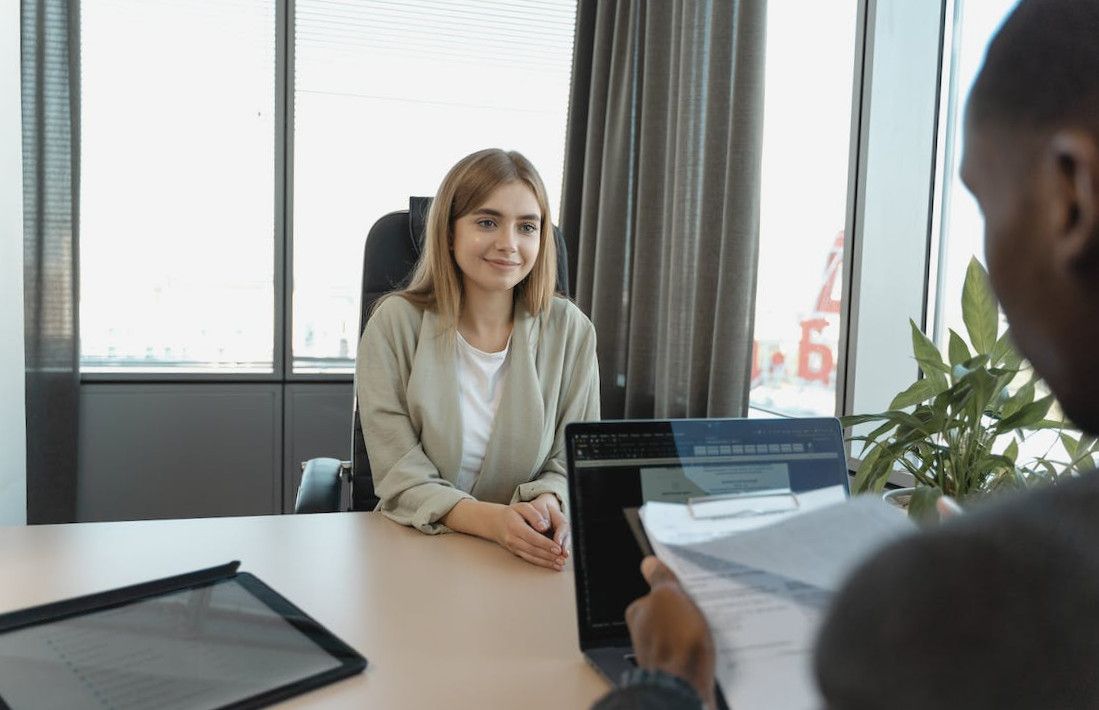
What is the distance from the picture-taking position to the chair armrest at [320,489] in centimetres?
158

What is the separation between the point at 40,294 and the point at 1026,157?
318cm

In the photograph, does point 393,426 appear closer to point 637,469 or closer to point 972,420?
point 637,469

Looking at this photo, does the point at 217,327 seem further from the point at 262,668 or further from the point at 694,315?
the point at 262,668

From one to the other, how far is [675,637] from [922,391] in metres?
0.93

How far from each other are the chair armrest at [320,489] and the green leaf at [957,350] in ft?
3.62

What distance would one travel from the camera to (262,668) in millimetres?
842

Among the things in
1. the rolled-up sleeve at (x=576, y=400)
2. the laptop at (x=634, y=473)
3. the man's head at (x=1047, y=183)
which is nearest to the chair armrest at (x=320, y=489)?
the rolled-up sleeve at (x=576, y=400)

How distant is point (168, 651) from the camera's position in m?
0.86

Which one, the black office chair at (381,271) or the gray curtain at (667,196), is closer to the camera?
the black office chair at (381,271)

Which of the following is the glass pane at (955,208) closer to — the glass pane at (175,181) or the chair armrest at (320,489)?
the chair armrest at (320,489)

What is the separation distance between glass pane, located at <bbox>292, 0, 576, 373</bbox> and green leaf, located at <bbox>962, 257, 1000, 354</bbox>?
217 cm

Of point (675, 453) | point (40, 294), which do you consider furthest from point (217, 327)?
point (675, 453)

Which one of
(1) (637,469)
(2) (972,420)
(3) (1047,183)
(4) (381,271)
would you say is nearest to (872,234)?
(2) (972,420)

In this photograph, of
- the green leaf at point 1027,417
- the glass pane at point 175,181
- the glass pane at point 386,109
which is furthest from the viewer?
the glass pane at point 386,109
